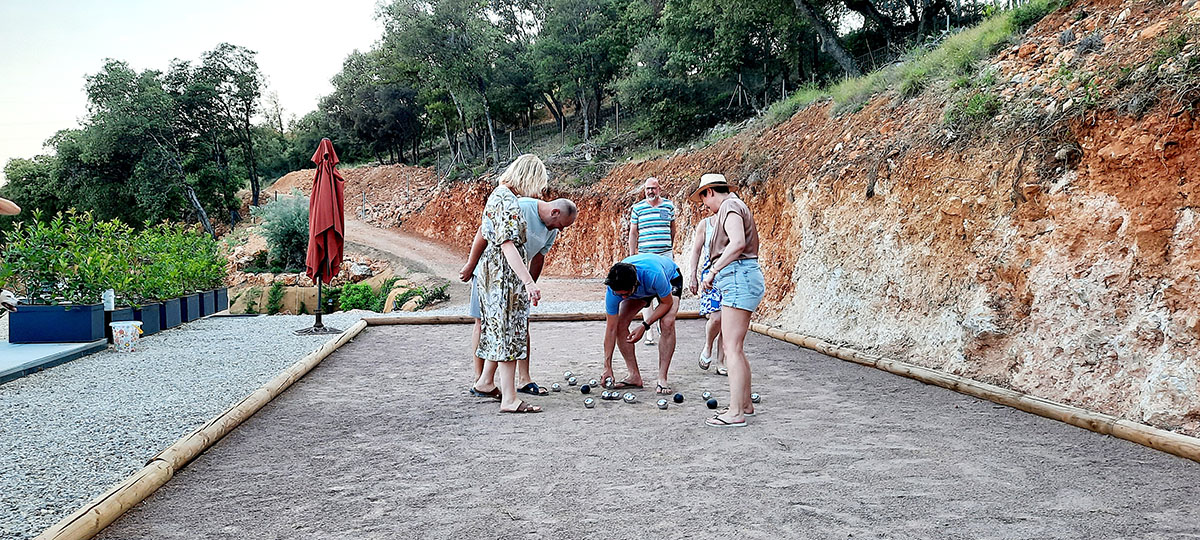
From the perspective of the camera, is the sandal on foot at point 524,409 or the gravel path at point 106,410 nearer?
the gravel path at point 106,410

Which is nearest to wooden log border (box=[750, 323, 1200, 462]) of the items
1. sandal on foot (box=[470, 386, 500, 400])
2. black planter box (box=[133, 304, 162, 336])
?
sandal on foot (box=[470, 386, 500, 400])

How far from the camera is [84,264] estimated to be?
7.70 metres

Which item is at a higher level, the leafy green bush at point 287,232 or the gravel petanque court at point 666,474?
the leafy green bush at point 287,232

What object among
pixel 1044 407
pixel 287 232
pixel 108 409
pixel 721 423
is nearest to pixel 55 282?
pixel 108 409

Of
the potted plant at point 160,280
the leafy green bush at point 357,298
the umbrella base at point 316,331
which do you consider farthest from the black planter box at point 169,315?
the leafy green bush at point 357,298

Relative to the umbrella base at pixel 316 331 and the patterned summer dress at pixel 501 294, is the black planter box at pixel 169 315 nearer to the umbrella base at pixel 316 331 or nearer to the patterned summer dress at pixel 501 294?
the umbrella base at pixel 316 331

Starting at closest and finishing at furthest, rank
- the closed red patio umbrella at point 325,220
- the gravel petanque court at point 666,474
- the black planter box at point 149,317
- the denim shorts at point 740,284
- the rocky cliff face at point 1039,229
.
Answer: the gravel petanque court at point 666,474
the denim shorts at point 740,284
the rocky cliff face at point 1039,229
the black planter box at point 149,317
the closed red patio umbrella at point 325,220

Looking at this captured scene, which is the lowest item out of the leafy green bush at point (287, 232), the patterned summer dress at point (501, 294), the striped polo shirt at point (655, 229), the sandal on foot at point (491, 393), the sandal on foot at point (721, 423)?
the sandal on foot at point (721, 423)

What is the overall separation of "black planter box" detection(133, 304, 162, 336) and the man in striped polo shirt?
601 cm

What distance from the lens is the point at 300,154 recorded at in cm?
4869

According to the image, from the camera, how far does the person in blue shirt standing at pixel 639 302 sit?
16.3ft

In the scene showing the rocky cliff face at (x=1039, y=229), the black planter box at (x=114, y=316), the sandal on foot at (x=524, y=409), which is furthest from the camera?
the black planter box at (x=114, y=316)

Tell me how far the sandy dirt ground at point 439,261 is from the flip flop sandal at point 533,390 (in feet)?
30.0

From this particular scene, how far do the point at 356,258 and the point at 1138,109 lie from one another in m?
20.8
